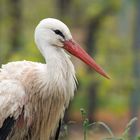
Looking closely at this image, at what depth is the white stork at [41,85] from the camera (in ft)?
25.6

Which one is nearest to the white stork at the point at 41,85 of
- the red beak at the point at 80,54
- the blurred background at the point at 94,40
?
the red beak at the point at 80,54

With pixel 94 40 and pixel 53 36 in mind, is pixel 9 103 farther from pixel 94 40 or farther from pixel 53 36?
pixel 94 40

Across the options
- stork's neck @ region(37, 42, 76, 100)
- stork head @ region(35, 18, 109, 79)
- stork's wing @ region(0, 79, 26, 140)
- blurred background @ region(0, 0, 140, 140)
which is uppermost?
blurred background @ region(0, 0, 140, 140)

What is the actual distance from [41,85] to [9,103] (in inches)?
16.0

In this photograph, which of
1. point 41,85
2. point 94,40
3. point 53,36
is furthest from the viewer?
point 94,40

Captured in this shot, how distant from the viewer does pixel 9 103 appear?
7.86 m

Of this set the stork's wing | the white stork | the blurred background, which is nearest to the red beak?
the white stork

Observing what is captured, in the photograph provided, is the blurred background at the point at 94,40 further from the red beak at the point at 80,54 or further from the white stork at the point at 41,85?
the red beak at the point at 80,54

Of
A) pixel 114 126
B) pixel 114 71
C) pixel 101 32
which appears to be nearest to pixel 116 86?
pixel 114 71

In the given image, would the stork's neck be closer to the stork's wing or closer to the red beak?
the red beak

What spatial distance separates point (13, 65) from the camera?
26.7 ft

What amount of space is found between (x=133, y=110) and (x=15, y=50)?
384cm

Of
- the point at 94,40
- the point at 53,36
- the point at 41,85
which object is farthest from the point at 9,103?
the point at 94,40

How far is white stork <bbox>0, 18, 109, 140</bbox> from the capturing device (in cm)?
781
